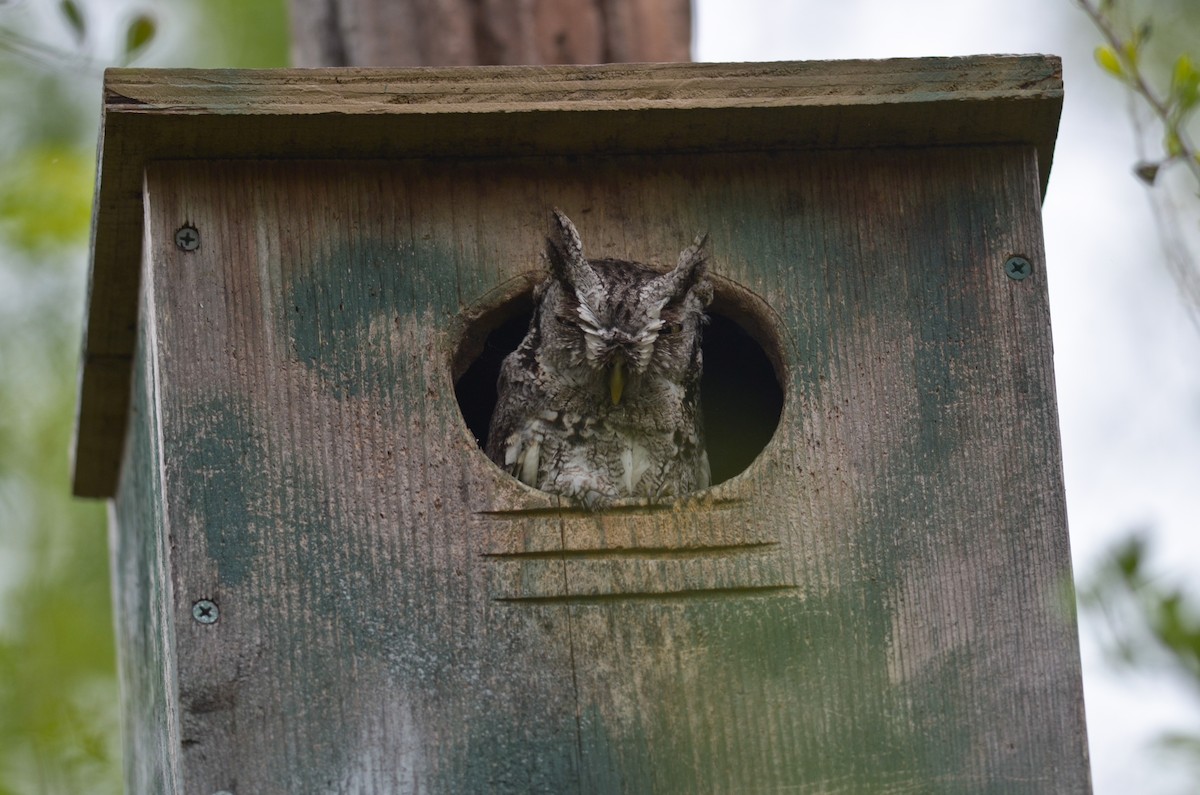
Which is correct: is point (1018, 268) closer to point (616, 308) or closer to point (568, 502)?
point (616, 308)

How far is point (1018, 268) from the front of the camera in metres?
2.77

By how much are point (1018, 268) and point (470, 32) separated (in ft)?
5.28

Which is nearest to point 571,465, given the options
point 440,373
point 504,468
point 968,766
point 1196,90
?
point 504,468

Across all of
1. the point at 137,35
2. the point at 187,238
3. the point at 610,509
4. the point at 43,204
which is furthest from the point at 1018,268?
the point at 43,204

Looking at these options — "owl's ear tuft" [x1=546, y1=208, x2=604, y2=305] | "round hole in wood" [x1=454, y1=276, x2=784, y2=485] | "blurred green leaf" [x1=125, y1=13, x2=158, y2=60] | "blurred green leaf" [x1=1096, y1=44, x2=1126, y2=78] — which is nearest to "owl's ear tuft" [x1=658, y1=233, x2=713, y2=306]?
"owl's ear tuft" [x1=546, y1=208, x2=604, y2=305]

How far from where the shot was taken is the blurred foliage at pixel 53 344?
4516 mm

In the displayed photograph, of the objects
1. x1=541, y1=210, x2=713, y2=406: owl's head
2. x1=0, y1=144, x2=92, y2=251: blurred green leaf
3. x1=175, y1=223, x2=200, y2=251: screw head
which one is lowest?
x1=541, y1=210, x2=713, y2=406: owl's head

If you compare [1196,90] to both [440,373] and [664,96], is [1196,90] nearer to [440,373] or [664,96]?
[664,96]

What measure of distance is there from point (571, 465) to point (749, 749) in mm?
651

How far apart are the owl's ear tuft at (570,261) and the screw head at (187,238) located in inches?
21.7

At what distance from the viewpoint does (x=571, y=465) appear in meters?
2.94

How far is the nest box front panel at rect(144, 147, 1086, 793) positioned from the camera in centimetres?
247

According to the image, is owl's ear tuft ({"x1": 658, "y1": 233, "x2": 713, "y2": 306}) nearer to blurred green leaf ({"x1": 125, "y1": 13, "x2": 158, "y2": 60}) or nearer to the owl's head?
the owl's head

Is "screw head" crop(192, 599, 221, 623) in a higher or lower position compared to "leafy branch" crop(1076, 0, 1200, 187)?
lower
